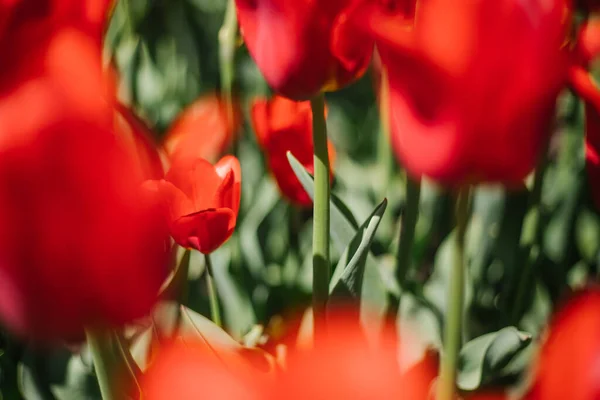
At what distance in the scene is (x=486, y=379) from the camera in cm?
48

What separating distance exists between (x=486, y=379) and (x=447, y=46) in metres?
0.30

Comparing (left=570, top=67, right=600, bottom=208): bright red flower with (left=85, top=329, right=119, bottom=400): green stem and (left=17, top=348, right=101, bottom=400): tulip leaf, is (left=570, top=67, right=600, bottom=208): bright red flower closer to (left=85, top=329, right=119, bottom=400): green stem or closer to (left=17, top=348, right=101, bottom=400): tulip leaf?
(left=85, top=329, right=119, bottom=400): green stem

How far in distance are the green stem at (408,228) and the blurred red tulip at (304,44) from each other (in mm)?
148

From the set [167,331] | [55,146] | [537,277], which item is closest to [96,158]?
[55,146]

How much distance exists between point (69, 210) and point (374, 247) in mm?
572

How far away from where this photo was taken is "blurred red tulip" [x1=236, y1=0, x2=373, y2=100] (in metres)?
0.34

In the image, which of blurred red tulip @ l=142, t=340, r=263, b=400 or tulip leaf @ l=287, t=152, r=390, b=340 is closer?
blurred red tulip @ l=142, t=340, r=263, b=400

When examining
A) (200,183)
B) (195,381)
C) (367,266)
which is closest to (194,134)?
(200,183)

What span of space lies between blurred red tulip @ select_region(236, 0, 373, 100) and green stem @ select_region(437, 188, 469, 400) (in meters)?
0.10

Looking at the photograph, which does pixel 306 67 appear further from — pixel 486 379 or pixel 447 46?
pixel 486 379

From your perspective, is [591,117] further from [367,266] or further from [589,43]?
[367,266]

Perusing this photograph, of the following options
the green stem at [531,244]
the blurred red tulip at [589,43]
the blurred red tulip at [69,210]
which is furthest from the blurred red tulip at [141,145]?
the green stem at [531,244]

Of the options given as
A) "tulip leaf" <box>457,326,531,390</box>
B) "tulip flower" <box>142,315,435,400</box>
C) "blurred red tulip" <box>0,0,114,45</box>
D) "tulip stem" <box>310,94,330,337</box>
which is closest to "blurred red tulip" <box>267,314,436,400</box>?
"tulip flower" <box>142,315,435,400</box>

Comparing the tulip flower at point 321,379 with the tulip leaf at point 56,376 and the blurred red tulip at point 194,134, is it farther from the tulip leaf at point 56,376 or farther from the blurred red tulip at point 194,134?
the tulip leaf at point 56,376
